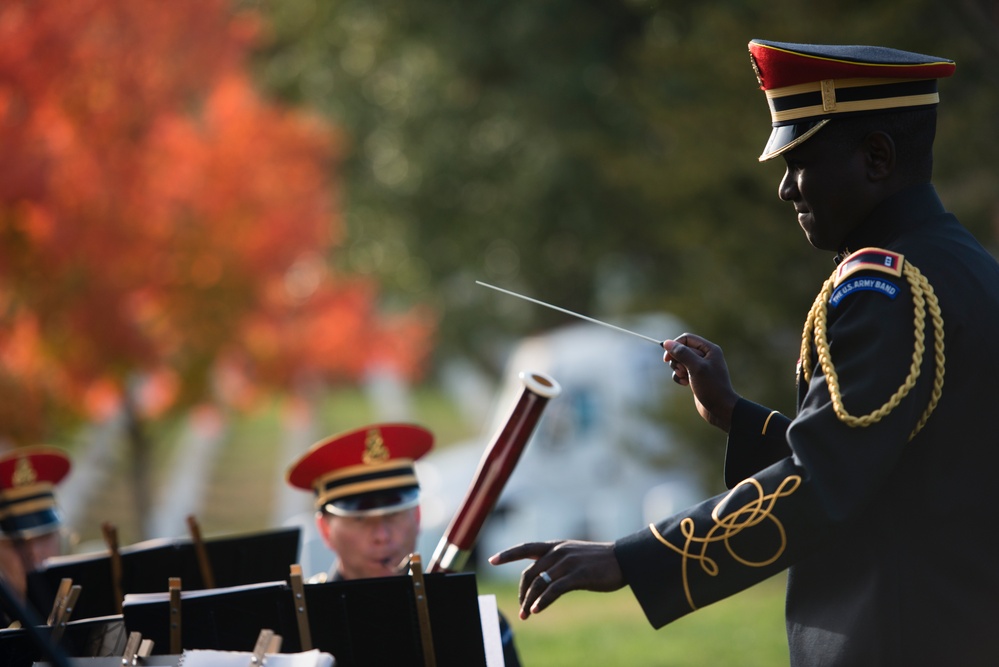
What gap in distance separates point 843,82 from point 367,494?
9.02ft

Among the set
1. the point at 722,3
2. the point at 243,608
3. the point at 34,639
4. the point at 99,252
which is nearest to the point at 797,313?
the point at 722,3

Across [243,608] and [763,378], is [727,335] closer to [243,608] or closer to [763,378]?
[763,378]

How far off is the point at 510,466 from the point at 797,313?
739 centimetres

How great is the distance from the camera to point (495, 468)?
4020 millimetres

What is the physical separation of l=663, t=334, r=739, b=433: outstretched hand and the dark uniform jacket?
437 mm

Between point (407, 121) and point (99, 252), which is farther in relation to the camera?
point (407, 121)

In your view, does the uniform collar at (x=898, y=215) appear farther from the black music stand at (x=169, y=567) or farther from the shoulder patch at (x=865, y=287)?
the black music stand at (x=169, y=567)

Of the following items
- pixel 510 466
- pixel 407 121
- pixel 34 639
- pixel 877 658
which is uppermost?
pixel 407 121

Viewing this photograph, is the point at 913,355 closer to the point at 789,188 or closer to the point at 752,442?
the point at 789,188

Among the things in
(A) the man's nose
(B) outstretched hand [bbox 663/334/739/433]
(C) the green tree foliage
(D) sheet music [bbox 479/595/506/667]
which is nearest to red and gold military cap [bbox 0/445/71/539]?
(D) sheet music [bbox 479/595/506/667]

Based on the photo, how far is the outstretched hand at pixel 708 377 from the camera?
313 cm

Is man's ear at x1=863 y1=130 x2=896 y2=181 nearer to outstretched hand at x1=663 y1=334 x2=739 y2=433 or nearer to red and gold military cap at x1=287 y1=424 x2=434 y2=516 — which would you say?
outstretched hand at x1=663 y1=334 x2=739 y2=433

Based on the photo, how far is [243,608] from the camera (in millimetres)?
3344

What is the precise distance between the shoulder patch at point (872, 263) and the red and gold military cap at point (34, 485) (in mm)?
3971
